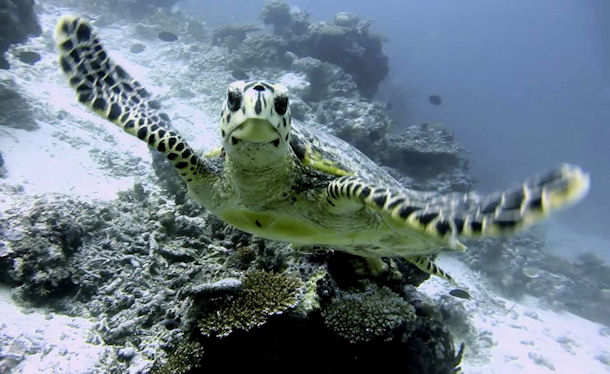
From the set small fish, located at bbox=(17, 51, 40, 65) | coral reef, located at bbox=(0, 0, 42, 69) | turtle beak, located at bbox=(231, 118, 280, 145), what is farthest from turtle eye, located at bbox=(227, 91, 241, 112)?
small fish, located at bbox=(17, 51, 40, 65)

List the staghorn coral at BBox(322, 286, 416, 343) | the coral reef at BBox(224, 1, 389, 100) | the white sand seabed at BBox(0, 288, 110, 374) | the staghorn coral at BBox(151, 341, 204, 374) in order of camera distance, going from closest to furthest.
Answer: the white sand seabed at BBox(0, 288, 110, 374), the staghorn coral at BBox(151, 341, 204, 374), the staghorn coral at BBox(322, 286, 416, 343), the coral reef at BBox(224, 1, 389, 100)

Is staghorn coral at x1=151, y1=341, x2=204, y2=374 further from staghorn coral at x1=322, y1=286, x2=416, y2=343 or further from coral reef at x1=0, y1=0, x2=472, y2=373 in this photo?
staghorn coral at x1=322, y1=286, x2=416, y2=343

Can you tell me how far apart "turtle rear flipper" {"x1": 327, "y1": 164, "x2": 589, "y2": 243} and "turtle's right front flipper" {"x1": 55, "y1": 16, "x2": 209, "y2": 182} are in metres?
1.69

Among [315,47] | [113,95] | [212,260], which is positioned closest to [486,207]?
[212,260]

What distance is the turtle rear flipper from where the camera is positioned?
140 cm

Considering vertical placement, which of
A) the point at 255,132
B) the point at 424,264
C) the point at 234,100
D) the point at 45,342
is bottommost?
the point at 45,342

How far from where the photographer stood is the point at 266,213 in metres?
2.77

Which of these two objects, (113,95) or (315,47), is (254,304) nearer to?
(113,95)

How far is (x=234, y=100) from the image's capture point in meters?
1.99

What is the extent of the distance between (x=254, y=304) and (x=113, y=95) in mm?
2212

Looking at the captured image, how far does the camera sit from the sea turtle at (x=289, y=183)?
1.56 meters

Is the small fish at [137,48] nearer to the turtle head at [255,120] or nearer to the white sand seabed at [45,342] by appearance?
the white sand seabed at [45,342]

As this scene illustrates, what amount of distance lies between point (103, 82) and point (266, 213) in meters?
1.92

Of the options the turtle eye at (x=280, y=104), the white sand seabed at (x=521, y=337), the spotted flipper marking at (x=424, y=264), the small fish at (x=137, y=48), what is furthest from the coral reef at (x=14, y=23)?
the white sand seabed at (x=521, y=337)
